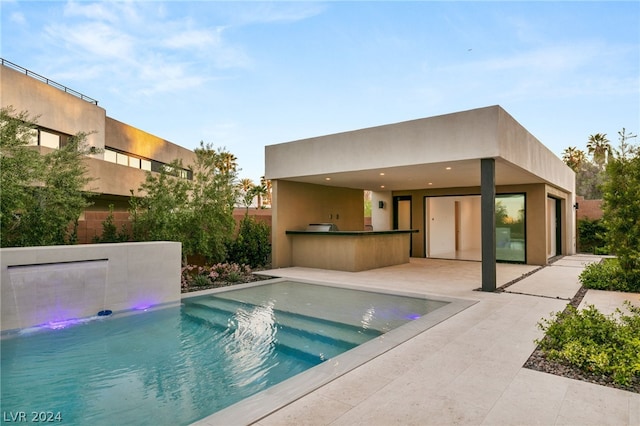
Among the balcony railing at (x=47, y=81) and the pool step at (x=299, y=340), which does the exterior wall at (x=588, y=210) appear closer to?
the pool step at (x=299, y=340)

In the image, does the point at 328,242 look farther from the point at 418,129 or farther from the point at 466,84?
the point at 466,84

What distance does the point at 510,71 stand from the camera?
12.7 metres

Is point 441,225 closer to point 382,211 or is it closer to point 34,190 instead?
point 382,211

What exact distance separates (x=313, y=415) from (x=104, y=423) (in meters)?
1.50

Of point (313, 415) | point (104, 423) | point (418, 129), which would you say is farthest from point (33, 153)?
point (418, 129)

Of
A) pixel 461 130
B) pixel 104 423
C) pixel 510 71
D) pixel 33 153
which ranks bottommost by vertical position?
pixel 104 423

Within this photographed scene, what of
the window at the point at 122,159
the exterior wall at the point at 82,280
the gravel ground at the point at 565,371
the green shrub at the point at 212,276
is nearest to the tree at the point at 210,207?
the green shrub at the point at 212,276

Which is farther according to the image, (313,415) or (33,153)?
(33,153)

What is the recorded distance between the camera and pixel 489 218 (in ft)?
22.8

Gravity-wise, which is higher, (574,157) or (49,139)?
(574,157)

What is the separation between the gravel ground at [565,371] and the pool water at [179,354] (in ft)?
5.67

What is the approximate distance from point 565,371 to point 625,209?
224 inches

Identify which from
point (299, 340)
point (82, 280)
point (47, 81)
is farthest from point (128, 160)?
point (299, 340)

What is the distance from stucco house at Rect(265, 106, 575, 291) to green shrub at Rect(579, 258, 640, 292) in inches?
89.5
